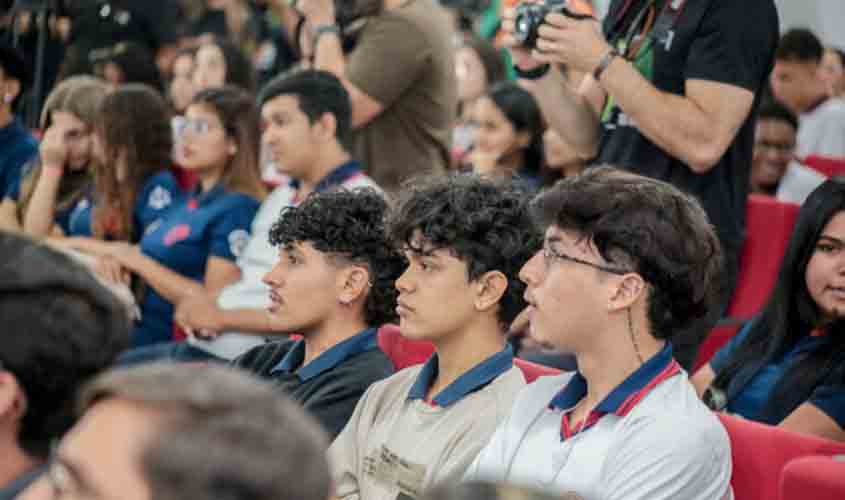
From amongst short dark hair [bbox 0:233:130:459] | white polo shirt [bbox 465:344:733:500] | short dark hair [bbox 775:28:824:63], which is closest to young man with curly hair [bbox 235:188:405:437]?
white polo shirt [bbox 465:344:733:500]

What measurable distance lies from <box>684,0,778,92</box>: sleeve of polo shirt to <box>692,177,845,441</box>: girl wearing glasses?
1.10ft

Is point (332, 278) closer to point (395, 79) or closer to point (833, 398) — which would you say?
point (833, 398)

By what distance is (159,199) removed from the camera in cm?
475

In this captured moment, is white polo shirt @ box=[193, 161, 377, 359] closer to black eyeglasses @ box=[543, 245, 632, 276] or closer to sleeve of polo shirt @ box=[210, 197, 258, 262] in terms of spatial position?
sleeve of polo shirt @ box=[210, 197, 258, 262]

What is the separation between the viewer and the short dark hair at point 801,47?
6430 millimetres

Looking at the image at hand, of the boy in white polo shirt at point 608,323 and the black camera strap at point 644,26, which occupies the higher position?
the black camera strap at point 644,26

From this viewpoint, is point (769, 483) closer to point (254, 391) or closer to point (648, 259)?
point (648, 259)

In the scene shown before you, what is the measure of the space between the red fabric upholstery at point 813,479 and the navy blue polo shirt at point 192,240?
2.49 metres

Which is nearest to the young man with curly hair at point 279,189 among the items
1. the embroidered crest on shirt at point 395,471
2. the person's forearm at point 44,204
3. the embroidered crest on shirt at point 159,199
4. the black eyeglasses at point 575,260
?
the embroidered crest on shirt at point 159,199

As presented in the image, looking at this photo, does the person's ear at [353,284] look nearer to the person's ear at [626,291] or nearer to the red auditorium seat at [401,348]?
the red auditorium seat at [401,348]

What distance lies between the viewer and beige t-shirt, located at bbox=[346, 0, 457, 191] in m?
4.35

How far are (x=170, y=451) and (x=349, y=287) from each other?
1828 millimetres

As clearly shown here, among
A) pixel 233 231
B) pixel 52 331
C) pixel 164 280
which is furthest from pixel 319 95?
pixel 52 331

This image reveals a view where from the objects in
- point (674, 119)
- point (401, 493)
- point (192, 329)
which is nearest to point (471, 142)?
point (192, 329)
